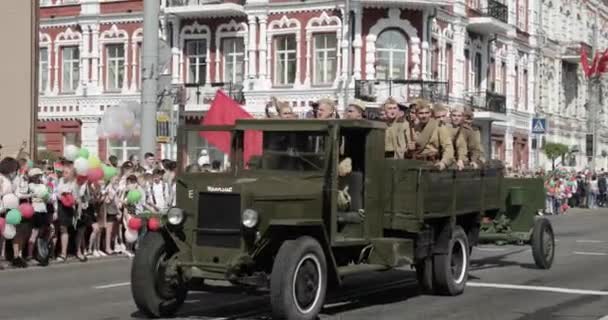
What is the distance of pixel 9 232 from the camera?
17.3 meters

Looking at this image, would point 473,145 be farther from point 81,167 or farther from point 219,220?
point 81,167

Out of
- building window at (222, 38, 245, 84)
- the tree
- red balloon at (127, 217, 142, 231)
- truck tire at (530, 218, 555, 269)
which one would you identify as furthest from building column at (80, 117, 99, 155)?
truck tire at (530, 218, 555, 269)

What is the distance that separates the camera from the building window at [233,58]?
145ft

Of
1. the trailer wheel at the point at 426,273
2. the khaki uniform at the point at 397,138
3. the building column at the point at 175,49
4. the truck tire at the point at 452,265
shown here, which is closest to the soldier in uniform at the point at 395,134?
the khaki uniform at the point at 397,138

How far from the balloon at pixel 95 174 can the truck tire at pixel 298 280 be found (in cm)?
897

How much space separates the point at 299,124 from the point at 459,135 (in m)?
3.68

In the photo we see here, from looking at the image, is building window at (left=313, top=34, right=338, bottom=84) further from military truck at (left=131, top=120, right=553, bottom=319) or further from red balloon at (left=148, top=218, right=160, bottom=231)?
red balloon at (left=148, top=218, right=160, bottom=231)

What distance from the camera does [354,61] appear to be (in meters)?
41.1

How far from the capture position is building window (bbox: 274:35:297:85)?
1686 inches

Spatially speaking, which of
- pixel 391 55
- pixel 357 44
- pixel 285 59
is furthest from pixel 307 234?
pixel 285 59

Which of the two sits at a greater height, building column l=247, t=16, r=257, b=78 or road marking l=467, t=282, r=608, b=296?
building column l=247, t=16, r=257, b=78

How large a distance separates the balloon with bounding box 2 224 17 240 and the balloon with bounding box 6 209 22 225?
0.23 feet

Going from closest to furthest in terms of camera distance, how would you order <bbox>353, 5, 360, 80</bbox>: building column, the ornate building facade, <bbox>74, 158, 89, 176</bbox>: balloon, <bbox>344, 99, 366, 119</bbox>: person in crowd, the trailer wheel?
<bbox>344, 99, 366, 119</bbox>: person in crowd → the trailer wheel → <bbox>74, 158, 89, 176</bbox>: balloon → <bbox>353, 5, 360, 80</bbox>: building column → the ornate building facade

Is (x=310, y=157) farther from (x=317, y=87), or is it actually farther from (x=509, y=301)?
(x=317, y=87)
